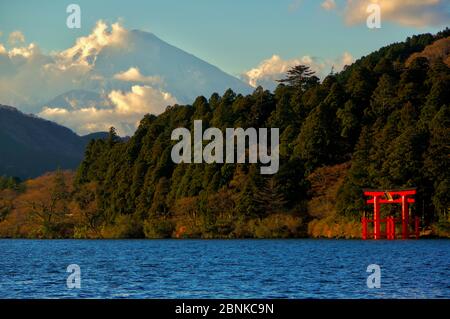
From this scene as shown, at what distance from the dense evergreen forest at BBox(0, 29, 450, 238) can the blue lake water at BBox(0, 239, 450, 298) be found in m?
27.4

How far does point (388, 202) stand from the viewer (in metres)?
89.2

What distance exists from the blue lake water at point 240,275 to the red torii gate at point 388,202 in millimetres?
18881

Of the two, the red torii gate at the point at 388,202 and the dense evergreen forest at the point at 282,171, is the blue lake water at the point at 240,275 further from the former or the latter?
the dense evergreen forest at the point at 282,171

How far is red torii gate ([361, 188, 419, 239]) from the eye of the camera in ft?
286

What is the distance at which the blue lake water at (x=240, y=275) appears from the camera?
120ft

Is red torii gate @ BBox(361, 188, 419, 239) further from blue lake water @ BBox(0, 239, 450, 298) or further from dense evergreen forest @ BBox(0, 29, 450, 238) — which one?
blue lake water @ BBox(0, 239, 450, 298)

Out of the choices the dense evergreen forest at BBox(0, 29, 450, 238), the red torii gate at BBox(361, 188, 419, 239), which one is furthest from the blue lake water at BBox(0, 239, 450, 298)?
the dense evergreen forest at BBox(0, 29, 450, 238)

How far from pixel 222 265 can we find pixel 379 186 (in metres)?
44.7

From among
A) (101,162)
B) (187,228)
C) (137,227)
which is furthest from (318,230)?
(101,162)

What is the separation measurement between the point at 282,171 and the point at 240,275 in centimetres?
6134

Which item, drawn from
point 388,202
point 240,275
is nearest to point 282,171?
point 388,202

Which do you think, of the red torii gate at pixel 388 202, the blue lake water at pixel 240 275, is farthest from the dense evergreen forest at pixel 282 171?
the blue lake water at pixel 240 275
